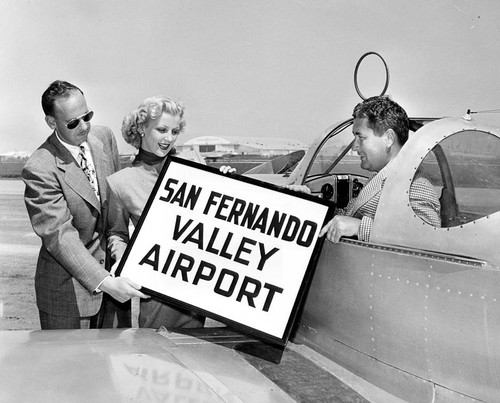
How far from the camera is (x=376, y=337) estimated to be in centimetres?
224

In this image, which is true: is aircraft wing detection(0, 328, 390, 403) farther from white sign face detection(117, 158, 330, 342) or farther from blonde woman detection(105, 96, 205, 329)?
blonde woman detection(105, 96, 205, 329)

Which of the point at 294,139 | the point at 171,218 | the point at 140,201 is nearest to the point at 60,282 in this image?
the point at 140,201

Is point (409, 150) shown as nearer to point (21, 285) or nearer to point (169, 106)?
point (169, 106)

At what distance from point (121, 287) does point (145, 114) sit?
845 millimetres

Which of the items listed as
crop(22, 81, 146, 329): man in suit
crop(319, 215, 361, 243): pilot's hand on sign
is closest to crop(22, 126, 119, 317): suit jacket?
crop(22, 81, 146, 329): man in suit

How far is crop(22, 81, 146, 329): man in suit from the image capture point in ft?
9.00

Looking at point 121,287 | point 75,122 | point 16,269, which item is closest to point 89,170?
point 75,122

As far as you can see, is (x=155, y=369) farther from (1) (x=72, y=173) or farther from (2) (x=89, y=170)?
(2) (x=89, y=170)

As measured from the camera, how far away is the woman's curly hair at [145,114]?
9.43 ft

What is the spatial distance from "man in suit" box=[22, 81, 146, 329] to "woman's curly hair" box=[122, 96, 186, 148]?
19 centimetres

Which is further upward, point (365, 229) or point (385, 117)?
point (385, 117)

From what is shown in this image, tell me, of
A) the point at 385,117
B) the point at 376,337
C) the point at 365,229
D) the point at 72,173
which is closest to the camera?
the point at 376,337

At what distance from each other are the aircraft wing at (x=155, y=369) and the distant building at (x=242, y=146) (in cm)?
922

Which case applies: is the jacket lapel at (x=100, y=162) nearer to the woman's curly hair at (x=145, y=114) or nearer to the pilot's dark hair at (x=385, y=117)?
the woman's curly hair at (x=145, y=114)
